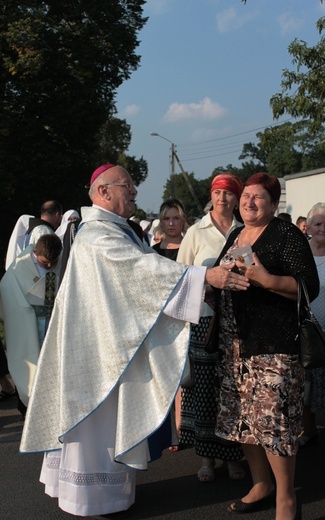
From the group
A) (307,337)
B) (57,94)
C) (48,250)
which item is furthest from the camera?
(57,94)

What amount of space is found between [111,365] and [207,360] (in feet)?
3.41

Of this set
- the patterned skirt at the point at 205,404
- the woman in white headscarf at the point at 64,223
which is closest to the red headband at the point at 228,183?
the patterned skirt at the point at 205,404

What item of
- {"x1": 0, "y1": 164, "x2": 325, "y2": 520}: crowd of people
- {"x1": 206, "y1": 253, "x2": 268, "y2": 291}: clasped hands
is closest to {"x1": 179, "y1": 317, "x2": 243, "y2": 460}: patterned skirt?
{"x1": 0, "y1": 164, "x2": 325, "y2": 520}: crowd of people

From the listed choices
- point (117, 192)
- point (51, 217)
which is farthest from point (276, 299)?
point (51, 217)

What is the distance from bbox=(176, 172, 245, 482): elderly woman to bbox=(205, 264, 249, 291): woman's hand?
3.16 feet

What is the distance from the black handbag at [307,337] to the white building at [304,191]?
1595 centimetres

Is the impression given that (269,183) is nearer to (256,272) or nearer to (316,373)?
(256,272)

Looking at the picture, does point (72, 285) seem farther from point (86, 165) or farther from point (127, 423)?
point (86, 165)

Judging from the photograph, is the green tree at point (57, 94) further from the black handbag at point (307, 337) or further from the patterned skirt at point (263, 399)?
the black handbag at point (307, 337)

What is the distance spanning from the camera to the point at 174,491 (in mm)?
4613

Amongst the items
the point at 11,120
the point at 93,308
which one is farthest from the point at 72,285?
the point at 11,120

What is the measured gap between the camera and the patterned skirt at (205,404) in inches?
188

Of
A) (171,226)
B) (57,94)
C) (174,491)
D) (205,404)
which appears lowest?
(174,491)

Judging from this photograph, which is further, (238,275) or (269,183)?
(269,183)
